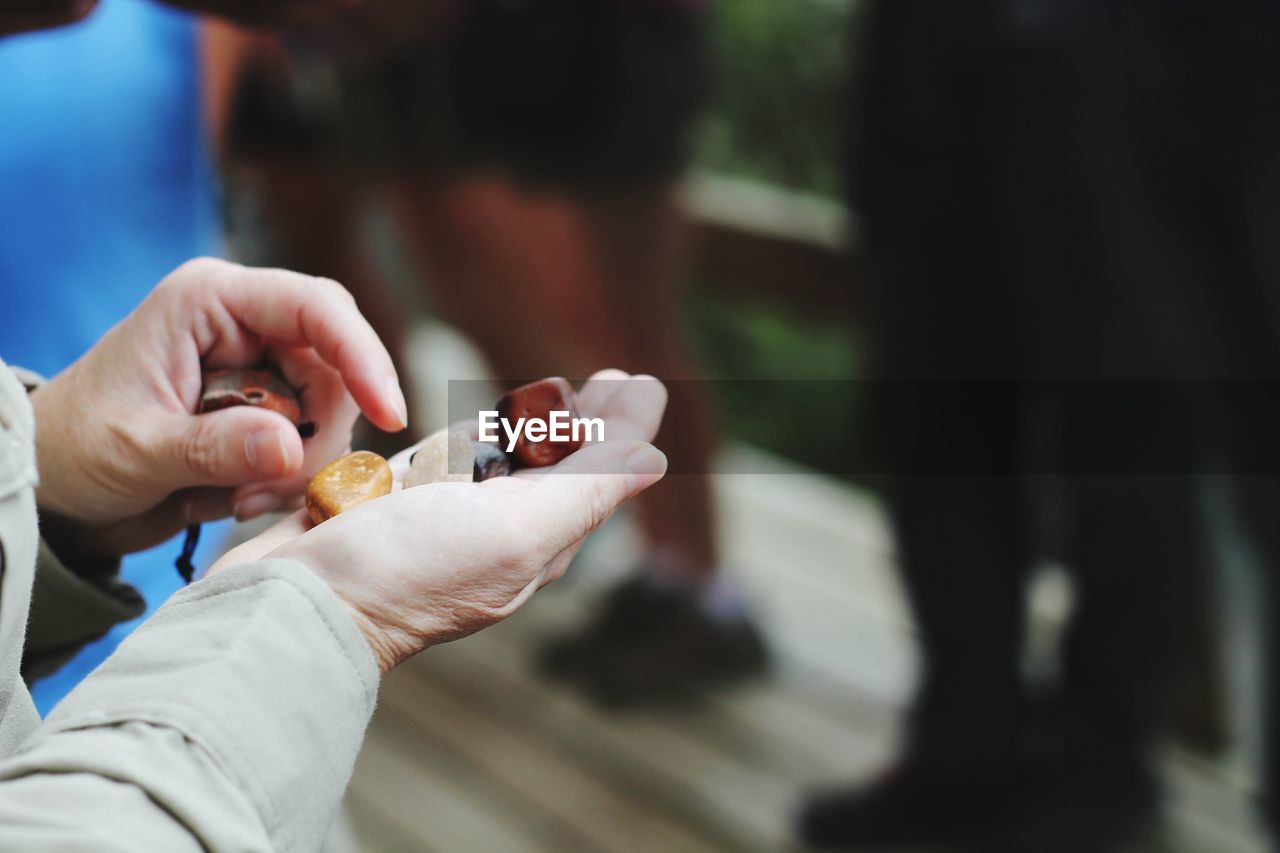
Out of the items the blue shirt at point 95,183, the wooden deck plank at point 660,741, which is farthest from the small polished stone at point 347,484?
the wooden deck plank at point 660,741

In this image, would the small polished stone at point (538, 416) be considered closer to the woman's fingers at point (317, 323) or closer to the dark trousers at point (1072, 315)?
the woman's fingers at point (317, 323)

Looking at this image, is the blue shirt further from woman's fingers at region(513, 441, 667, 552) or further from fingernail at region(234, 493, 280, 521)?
woman's fingers at region(513, 441, 667, 552)

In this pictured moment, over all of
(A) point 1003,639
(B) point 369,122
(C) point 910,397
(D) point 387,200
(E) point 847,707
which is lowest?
(E) point 847,707

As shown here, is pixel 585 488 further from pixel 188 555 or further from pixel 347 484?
pixel 188 555

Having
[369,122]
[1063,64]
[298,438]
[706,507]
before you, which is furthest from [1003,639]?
[369,122]

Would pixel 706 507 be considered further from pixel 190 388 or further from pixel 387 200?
pixel 190 388

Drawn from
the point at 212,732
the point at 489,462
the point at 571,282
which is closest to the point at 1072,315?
the point at 571,282
